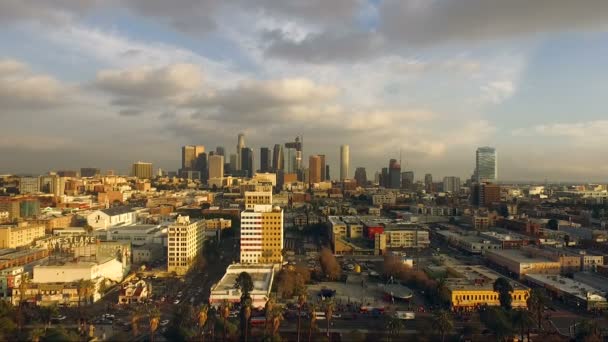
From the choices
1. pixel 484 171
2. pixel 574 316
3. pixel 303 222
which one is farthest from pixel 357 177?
pixel 574 316

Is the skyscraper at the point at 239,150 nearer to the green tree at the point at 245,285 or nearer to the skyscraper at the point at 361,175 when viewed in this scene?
the skyscraper at the point at 361,175

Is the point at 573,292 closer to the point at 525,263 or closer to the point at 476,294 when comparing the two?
the point at 476,294

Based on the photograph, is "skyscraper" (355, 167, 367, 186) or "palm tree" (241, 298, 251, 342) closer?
"palm tree" (241, 298, 251, 342)

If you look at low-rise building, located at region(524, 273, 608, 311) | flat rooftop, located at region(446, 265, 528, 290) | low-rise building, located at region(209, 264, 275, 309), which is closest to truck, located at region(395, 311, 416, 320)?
flat rooftop, located at region(446, 265, 528, 290)

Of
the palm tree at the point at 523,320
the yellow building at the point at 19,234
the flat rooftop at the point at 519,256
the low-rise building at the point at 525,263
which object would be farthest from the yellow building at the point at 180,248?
the flat rooftop at the point at 519,256

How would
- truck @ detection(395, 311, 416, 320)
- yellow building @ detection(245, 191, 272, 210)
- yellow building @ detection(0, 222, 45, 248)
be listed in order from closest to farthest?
1. truck @ detection(395, 311, 416, 320)
2. yellow building @ detection(0, 222, 45, 248)
3. yellow building @ detection(245, 191, 272, 210)

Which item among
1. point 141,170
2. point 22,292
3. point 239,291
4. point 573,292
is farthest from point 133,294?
point 141,170

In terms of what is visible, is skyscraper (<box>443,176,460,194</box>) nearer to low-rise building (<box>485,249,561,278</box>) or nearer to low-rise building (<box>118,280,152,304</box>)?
low-rise building (<box>485,249,561,278</box>)
